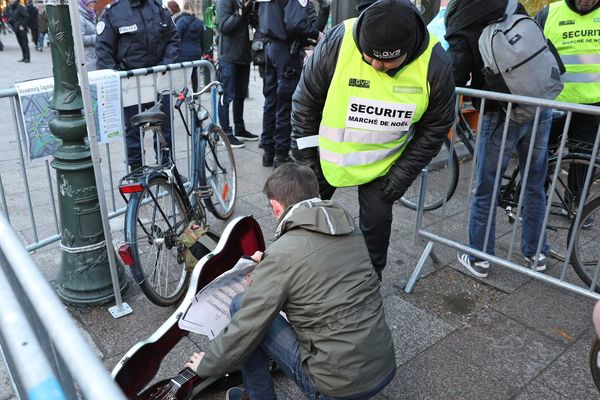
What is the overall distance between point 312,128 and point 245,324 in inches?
56.4

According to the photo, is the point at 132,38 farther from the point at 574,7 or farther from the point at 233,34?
the point at 574,7

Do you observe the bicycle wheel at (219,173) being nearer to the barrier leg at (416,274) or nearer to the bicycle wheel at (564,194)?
the barrier leg at (416,274)

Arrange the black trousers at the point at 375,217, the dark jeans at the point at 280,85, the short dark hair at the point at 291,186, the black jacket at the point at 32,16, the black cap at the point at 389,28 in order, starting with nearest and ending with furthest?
the short dark hair at the point at 291,186 < the black cap at the point at 389,28 < the black trousers at the point at 375,217 < the dark jeans at the point at 280,85 < the black jacket at the point at 32,16

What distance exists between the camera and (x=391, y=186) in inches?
116

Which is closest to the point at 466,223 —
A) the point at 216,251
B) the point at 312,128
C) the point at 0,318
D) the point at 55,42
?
the point at 312,128

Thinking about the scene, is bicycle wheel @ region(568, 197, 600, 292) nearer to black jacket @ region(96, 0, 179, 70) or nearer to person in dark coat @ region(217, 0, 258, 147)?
black jacket @ region(96, 0, 179, 70)

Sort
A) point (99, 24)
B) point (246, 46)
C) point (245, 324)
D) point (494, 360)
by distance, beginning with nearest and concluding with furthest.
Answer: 1. point (245, 324)
2. point (494, 360)
3. point (99, 24)
4. point (246, 46)

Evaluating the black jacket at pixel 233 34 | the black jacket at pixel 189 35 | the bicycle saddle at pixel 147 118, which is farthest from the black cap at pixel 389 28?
the black jacket at pixel 189 35

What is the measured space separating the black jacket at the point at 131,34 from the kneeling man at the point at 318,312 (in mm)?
3271

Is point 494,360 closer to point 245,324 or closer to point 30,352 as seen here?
point 245,324

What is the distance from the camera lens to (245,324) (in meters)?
1.97

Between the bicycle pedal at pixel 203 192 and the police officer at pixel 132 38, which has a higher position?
the police officer at pixel 132 38

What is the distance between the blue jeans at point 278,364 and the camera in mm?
2096

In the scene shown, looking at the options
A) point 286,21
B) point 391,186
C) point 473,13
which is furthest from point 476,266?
point 286,21
